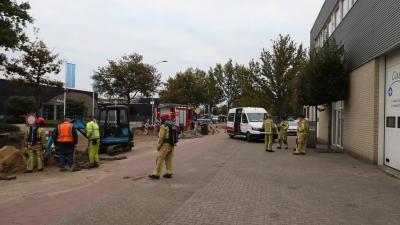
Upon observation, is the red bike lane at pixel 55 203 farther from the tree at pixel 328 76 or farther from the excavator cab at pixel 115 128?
the tree at pixel 328 76

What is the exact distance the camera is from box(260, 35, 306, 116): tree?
41406 millimetres

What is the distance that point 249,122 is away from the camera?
96.1 ft

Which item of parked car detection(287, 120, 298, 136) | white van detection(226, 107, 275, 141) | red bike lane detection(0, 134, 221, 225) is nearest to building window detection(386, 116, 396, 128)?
red bike lane detection(0, 134, 221, 225)

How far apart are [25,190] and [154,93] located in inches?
1333

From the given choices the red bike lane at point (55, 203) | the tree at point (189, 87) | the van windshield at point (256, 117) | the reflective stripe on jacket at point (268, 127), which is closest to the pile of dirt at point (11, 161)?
the red bike lane at point (55, 203)

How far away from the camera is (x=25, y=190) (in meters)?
10.8

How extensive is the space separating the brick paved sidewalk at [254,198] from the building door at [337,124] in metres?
7.66

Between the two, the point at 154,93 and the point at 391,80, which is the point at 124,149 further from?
the point at 154,93

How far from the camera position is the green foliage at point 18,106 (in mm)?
56219

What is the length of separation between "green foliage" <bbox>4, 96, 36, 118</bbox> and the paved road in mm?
45768

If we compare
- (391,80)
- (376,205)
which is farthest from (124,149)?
(376,205)

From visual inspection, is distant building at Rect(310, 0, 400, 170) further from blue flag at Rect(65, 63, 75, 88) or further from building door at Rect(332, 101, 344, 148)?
blue flag at Rect(65, 63, 75, 88)

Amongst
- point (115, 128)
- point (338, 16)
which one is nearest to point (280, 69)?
point (338, 16)

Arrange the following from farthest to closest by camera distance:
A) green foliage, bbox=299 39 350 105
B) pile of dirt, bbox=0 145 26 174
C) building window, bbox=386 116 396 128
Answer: green foliage, bbox=299 39 350 105, building window, bbox=386 116 396 128, pile of dirt, bbox=0 145 26 174
